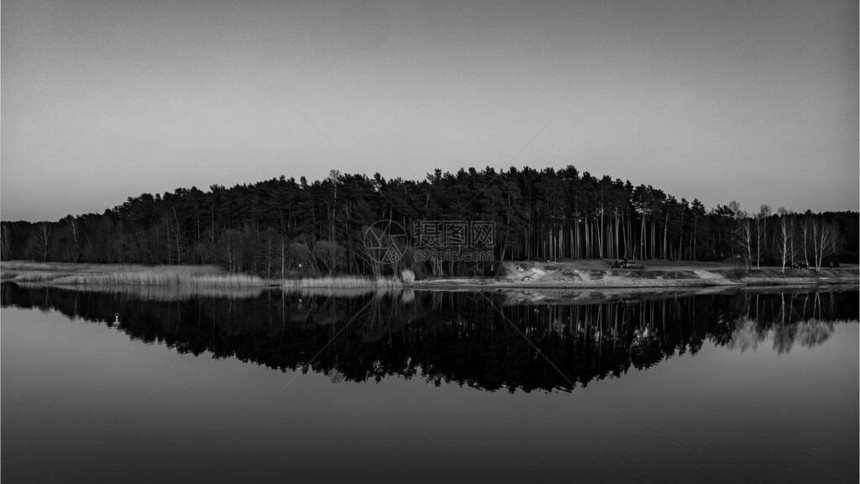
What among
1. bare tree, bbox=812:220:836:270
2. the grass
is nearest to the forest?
bare tree, bbox=812:220:836:270

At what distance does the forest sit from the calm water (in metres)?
30.4

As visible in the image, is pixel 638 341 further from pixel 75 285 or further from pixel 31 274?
pixel 31 274

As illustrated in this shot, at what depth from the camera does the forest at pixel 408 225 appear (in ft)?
192

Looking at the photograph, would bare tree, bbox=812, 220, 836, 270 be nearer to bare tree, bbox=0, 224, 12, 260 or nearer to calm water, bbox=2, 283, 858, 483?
calm water, bbox=2, 283, 858, 483

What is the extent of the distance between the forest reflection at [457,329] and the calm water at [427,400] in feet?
0.57

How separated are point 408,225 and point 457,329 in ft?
122

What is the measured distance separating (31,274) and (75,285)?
12430mm

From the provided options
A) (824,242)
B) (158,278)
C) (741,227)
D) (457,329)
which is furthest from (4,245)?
(824,242)

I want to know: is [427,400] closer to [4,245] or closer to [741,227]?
[741,227]

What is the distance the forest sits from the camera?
58.5 meters

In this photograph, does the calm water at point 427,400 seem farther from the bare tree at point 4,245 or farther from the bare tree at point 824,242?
the bare tree at point 4,245

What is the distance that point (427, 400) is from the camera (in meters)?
14.0

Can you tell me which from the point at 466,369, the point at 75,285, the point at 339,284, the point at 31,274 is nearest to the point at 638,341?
the point at 466,369

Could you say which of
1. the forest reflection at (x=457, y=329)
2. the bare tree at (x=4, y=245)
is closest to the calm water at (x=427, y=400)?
the forest reflection at (x=457, y=329)
